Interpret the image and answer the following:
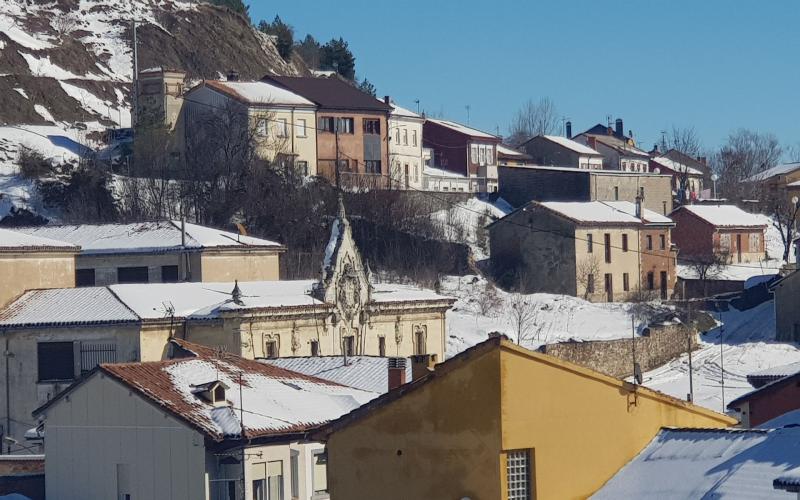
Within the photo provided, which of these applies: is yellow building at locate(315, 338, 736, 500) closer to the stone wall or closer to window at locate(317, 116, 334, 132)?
the stone wall

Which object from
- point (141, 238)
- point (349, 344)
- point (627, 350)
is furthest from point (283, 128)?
point (349, 344)

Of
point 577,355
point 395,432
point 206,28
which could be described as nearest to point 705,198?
point 206,28

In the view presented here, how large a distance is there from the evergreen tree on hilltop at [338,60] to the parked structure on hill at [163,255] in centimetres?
6512

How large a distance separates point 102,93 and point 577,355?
4376cm

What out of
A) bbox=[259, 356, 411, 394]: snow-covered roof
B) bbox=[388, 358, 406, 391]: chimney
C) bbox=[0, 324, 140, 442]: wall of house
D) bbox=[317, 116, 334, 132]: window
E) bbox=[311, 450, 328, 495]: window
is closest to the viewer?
bbox=[311, 450, 328, 495]: window

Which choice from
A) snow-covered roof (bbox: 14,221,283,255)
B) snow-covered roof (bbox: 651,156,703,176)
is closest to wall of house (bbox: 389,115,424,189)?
snow-covered roof (bbox: 651,156,703,176)

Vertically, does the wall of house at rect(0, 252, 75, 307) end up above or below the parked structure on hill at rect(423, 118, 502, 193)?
below

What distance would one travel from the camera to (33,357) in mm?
51438

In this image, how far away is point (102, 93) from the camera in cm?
9981

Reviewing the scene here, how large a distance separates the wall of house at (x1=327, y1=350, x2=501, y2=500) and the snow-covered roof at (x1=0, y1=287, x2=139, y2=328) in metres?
27.9

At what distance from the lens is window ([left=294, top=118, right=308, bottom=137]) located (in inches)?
→ 3529

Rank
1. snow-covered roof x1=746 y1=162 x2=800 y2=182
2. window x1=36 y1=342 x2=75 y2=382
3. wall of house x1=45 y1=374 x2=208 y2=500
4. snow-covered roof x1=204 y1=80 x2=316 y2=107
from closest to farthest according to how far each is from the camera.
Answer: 1. wall of house x1=45 y1=374 x2=208 y2=500
2. window x1=36 y1=342 x2=75 y2=382
3. snow-covered roof x1=204 y1=80 x2=316 y2=107
4. snow-covered roof x1=746 y1=162 x2=800 y2=182

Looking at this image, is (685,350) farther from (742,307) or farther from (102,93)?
(102,93)

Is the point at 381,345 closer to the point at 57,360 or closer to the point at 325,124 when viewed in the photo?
the point at 57,360
